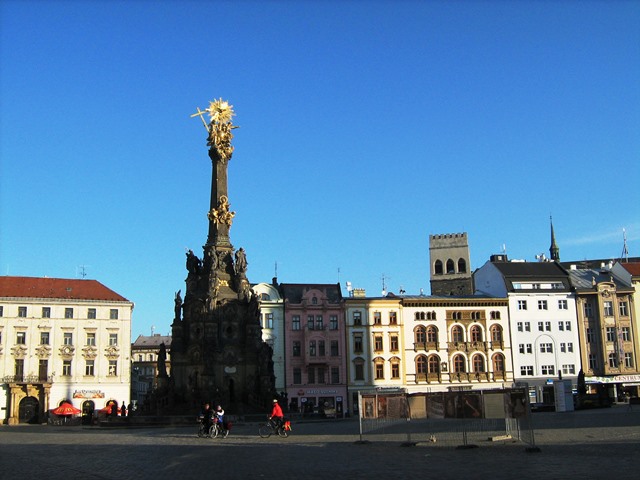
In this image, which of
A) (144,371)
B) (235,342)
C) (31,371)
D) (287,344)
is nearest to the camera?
(235,342)

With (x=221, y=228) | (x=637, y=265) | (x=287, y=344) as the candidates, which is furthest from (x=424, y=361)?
(x=221, y=228)

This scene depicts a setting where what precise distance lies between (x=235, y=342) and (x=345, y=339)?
3144 centimetres

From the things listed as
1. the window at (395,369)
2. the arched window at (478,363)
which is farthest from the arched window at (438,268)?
the window at (395,369)

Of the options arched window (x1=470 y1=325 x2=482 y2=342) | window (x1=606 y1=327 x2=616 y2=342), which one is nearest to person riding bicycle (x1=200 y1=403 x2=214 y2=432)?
arched window (x1=470 y1=325 x2=482 y2=342)

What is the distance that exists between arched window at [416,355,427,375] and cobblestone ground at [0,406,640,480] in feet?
160

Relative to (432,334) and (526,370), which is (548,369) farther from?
(432,334)

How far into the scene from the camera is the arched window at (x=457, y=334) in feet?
260

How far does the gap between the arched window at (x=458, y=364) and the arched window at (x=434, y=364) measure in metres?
1.77

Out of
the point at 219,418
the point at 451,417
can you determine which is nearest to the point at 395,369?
the point at 219,418

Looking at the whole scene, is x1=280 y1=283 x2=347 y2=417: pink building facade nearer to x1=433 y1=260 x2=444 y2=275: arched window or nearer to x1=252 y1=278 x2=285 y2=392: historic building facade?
x1=252 y1=278 x2=285 y2=392: historic building facade

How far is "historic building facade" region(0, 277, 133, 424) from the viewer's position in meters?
70.2

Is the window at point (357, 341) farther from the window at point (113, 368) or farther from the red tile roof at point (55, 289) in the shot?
the window at point (113, 368)

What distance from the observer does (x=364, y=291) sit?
8394cm

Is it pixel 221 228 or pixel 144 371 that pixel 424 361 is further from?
pixel 144 371
